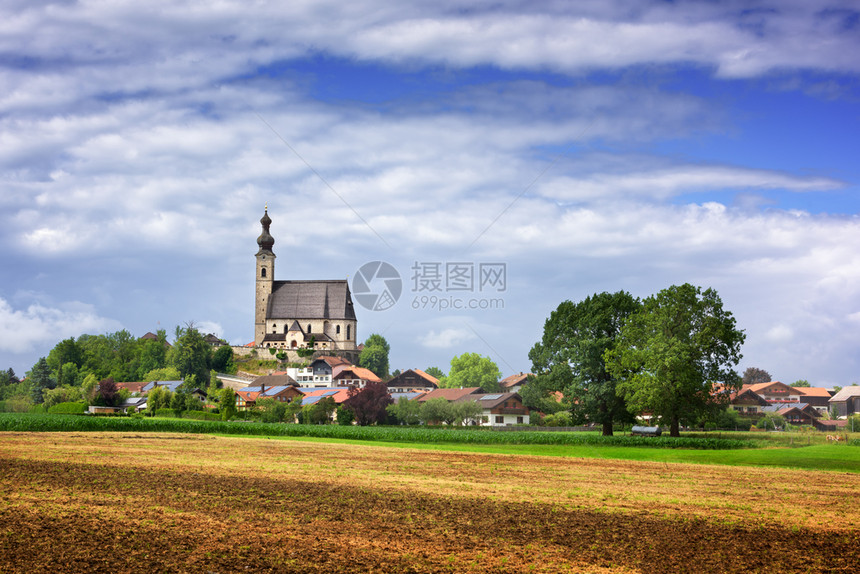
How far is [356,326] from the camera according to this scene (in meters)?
152

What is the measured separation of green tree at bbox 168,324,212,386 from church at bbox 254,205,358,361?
13627mm

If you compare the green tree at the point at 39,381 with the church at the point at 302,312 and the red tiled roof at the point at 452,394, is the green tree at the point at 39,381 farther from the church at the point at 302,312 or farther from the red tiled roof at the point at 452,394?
the red tiled roof at the point at 452,394

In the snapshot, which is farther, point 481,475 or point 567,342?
point 567,342

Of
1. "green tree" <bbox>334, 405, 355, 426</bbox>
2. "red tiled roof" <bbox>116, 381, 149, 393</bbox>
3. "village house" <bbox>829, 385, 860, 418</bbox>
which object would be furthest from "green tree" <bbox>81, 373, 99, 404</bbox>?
"village house" <bbox>829, 385, 860, 418</bbox>

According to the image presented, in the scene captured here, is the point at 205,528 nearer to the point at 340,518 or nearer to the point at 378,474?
the point at 340,518

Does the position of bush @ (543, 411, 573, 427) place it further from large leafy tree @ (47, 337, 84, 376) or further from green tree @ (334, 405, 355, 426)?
large leafy tree @ (47, 337, 84, 376)

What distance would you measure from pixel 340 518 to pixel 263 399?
273 feet

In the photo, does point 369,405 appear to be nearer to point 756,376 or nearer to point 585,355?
point 585,355

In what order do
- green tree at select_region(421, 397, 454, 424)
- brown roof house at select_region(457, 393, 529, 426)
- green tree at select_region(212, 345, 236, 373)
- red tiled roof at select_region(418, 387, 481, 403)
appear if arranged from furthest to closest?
green tree at select_region(212, 345, 236, 373) → red tiled roof at select_region(418, 387, 481, 403) → brown roof house at select_region(457, 393, 529, 426) → green tree at select_region(421, 397, 454, 424)

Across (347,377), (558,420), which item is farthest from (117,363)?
(558,420)

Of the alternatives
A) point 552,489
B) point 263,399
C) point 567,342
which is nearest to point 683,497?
point 552,489

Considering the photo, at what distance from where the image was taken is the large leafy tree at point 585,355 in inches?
2522

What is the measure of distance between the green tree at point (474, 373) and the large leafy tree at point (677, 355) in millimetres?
89814

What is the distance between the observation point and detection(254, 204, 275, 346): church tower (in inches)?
5915
